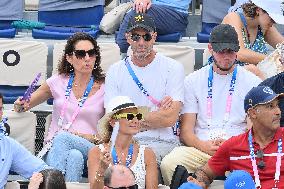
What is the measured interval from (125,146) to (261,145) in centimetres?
94

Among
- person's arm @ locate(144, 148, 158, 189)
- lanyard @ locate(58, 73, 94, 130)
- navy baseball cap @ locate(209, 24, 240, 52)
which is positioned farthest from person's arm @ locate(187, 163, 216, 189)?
lanyard @ locate(58, 73, 94, 130)

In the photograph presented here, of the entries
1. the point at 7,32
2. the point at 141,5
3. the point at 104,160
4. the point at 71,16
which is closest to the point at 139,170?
the point at 104,160

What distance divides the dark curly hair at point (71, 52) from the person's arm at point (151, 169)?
3.78 feet

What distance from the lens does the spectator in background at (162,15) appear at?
7469mm

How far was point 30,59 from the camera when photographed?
294 inches

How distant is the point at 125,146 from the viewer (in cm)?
555

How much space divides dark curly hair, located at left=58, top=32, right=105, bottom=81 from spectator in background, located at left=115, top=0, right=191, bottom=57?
1.03m

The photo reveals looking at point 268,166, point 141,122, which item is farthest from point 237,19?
point 268,166

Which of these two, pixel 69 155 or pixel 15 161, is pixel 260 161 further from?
pixel 15 161

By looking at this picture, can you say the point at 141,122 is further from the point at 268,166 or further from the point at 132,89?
the point at 268,166

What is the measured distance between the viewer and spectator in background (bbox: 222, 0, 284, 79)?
6.85 m

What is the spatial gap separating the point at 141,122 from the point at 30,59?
1.90 m

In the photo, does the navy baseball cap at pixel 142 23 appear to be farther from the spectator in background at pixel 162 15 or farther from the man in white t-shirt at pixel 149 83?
the spectator in background at pixel 162 15

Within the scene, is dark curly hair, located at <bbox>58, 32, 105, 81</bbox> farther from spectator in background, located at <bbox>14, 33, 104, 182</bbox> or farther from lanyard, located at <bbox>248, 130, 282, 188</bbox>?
lanyard, located at <bbox>248, 130, 282, 188</bbox>
